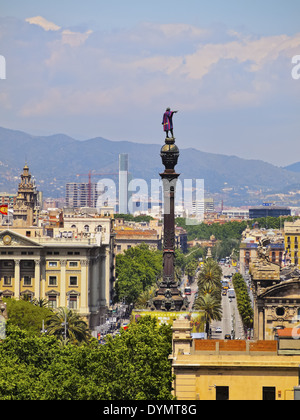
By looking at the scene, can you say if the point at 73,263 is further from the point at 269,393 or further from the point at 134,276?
the point at 269,393

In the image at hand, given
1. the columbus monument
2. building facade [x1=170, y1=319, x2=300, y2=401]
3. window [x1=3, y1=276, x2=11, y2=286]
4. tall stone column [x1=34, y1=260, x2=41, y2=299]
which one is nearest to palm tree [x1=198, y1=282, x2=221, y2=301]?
tall stone column [x1=34, y1=260, x2=41, y2=299]

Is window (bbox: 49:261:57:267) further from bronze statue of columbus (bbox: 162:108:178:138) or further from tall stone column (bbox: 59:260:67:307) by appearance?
bronze statue of columbus (bbox: 162:108:178:138)

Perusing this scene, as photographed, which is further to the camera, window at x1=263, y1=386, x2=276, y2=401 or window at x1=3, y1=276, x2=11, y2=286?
window at x1=3, y1=276, x2=11, y2=286

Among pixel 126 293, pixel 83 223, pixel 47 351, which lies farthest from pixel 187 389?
pixel 83 223

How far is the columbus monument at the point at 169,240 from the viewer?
113 meters

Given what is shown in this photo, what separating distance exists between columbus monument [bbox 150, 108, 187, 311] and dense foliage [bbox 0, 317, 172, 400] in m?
43.2

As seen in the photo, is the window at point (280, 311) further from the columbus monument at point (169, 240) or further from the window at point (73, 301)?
the window at point (73, 301)

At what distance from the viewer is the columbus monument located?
113062 mm

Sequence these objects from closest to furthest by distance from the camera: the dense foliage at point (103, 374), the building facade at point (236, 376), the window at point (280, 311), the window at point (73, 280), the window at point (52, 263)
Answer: the building facade at point (236, 376) < the dense foliage at point (103, 374) < the window at point (280, 311) < the window at point (73, 280) < the window at point (52, 263)

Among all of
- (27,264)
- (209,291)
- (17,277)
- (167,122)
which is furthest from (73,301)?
(167,122)

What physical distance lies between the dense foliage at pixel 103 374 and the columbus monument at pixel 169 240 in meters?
43.2

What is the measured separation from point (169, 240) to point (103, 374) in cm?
5770

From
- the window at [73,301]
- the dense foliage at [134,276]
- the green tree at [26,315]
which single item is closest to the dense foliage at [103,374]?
the green tree at [26,315]
